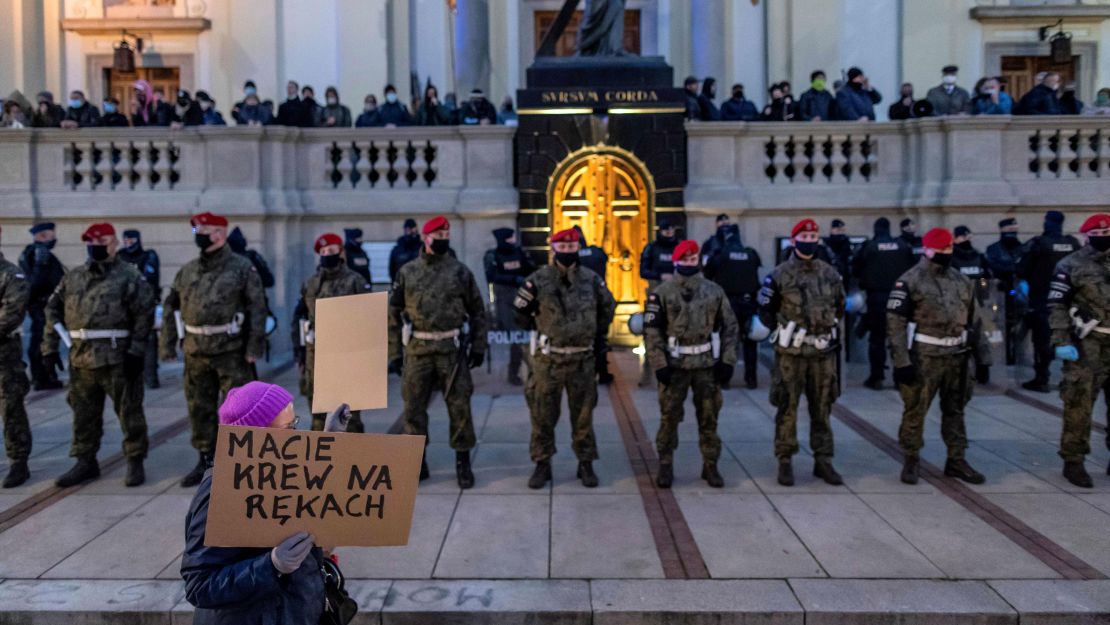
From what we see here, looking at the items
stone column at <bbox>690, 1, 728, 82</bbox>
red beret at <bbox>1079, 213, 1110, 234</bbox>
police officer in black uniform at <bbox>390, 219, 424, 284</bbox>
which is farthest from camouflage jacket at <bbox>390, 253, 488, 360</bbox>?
stone column at <bbox>690, 1, 728, 82</bbox>

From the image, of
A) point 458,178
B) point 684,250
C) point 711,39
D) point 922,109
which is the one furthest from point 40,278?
point 711,39

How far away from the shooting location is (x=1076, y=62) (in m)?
20.4

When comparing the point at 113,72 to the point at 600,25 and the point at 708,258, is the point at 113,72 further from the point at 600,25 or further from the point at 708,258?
the point at 708,258

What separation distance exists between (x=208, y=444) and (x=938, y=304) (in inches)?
242

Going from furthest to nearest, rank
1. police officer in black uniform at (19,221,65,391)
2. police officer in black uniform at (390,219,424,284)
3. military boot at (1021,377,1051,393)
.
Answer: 1. police officer in black uniform at (390,219,424,284)
2. military boot at (1021,377,1051,393)
3. police officer in black uniform at (19,221,65,391)

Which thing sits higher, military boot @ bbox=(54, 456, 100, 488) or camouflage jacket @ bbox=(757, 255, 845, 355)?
camouflage jacket @ bbox=(757, 255, 845, 355)

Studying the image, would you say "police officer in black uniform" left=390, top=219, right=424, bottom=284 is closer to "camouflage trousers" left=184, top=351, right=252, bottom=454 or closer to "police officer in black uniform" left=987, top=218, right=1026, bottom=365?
"camouflage trousers" left=184, top=351, right=252, bottom=454

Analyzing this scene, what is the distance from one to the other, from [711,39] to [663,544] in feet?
54.7

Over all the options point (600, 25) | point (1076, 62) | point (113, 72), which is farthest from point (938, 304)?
point (113, 72)

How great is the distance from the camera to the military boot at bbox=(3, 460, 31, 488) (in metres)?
7.48

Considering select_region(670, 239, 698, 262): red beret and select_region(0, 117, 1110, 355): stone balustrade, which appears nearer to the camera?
select_region(670, 239, 698, 262): red beret

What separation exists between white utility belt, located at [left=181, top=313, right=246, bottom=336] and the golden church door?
6825 mm

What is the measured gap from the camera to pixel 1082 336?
728 centimetres

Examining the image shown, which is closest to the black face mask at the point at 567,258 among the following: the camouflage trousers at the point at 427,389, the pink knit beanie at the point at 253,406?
the camouflage trousers at the point at 427,389
